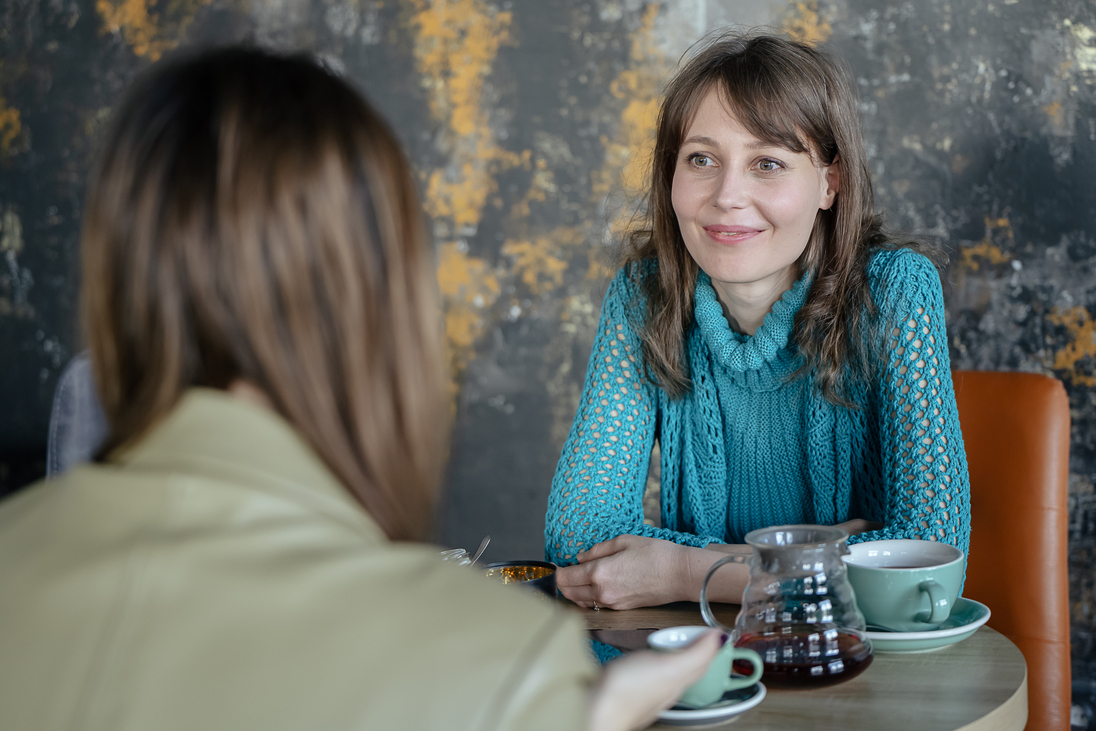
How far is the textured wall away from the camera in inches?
83.7

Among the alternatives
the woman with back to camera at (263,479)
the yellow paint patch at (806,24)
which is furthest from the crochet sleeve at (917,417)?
the yellow paint patch at (806,24)

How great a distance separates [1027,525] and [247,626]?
1183mm

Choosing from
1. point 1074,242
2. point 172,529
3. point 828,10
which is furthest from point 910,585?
point 828,10

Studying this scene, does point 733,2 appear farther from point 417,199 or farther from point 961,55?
point 417,199

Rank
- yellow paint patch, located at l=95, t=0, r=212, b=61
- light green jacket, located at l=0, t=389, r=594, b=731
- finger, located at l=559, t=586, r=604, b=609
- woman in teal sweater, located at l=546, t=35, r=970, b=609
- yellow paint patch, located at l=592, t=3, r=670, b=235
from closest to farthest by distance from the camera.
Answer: light green jacket, located at l=0, t=389, r=594, b=731
finger, located at l=559, t=586, r=604, b=609
woman in teal sweater, located at l=546, t=35, r=970, b=609
yellow paint patch, located at l=592, t=3, r=670, b=235
yellow paint patch, located at l=95, t=0, r=212, b=61

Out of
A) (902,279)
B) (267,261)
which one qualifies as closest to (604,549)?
(902,279)

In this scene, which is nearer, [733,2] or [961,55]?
[961,55]

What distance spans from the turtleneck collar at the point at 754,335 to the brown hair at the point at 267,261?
0.96 metres

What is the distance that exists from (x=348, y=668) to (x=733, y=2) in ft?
7.33

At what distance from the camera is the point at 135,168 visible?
52 centimetres

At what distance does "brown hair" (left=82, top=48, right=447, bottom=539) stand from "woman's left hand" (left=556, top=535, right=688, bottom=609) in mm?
629

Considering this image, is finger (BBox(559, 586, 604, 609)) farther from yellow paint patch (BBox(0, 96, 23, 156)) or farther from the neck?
yellow paint patch (BBox(0, 96, 23, 156))

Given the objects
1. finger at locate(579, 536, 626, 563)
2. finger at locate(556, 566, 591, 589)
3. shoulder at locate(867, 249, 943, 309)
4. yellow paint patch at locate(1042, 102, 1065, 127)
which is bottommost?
finger at locate(556, 566, 591, 589)

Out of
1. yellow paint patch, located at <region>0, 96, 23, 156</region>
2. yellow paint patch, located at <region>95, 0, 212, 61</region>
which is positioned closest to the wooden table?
yellow paint patch, located at <region>95, 0, 212, 61</region>
